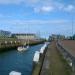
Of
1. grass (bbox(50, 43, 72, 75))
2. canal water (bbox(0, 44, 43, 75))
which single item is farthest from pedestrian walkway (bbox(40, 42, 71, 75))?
canal water (bbox(0, 44, 43, 75))

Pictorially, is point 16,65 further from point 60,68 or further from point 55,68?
point 60,68

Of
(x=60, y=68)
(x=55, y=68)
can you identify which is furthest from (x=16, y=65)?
(x=60, y=68)

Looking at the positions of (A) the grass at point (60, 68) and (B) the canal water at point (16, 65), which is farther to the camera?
(B) the canal water at point (16, 65)

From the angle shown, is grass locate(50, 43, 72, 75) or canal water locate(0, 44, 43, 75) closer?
grass locate(50, 43, 72, 75)

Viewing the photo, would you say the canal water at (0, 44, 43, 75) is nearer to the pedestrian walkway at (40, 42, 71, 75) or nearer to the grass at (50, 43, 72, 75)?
the pedestrian walkway at (40, 42, 71, 75)

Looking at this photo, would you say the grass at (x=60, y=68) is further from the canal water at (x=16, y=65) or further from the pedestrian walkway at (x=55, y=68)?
the canal water at (x=16, y=65)

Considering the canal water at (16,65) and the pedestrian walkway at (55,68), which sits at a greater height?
the pedestrian walkway at (55,68)

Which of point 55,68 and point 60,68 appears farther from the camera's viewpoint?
point 55,68

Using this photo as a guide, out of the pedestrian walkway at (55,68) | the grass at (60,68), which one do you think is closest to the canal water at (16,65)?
the pedestrian walkway at (55,68)

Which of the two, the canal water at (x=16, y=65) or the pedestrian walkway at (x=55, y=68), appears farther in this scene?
the canal water at (x=16, y=65)

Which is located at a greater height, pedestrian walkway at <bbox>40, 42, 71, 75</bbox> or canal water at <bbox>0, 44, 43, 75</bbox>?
pedestrian walkway at <bbox>40, 42, 71, 75</bbox>

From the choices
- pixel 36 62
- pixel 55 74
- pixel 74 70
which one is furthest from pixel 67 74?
pixel 36 62

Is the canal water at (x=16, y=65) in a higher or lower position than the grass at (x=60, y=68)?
lower

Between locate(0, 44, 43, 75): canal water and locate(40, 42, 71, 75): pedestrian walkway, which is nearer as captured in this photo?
locate(40, 42, 71, 75): pedestrian walkway
